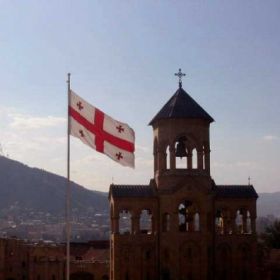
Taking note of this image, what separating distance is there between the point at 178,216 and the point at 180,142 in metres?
5.16

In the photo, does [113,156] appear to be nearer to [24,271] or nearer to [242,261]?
[242,261]

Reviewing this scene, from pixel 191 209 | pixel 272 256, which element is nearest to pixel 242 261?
pixel 191 209

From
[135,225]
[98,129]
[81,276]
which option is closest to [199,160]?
[135,225]

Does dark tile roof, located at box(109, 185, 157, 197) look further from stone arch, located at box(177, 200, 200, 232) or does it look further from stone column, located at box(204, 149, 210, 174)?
stone column, located at box(204, 149, 210, 174)

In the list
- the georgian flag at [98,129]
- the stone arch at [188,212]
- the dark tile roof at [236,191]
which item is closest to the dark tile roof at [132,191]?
the stone arch at [188,212]

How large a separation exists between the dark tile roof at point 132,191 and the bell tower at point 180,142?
778mm

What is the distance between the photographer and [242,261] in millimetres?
50125

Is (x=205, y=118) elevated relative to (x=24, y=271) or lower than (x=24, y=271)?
elevated

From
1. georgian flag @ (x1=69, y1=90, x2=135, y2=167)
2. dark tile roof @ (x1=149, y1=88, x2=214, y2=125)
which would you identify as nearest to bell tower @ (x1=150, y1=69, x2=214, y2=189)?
dark tile roof @ (x1=149, y1=88, x2=214, y2=125)

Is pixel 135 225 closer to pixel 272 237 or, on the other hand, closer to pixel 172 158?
pixel 172 158

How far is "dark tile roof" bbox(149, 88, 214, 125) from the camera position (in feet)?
162

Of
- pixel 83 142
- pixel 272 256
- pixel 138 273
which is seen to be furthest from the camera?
pixel 272 256

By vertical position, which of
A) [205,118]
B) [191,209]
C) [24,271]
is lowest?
[24,271]

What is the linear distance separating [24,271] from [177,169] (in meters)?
28.7
